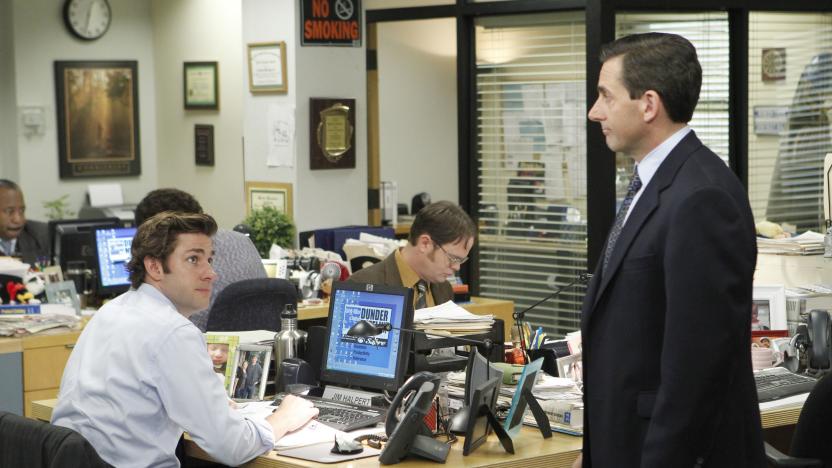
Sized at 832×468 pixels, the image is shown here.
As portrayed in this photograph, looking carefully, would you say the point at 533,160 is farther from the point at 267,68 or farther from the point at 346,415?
the point at 346,415

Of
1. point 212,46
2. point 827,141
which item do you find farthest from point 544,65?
point 212,46

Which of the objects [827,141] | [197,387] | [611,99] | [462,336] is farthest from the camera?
[827,141]

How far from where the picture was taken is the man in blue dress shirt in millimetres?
3107

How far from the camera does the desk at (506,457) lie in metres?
3.12

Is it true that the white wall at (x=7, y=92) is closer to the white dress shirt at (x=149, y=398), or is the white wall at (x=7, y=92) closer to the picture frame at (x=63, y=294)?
the picture frame at (x=63, y=294)

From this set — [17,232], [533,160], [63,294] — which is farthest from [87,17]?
[63,294]

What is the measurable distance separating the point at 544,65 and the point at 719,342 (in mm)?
4773

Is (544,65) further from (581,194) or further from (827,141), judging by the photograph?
(827,141)

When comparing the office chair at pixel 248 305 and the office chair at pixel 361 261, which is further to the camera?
the office chair at pixel 361 261

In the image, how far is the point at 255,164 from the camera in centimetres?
766

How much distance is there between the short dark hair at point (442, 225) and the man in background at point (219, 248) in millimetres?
968

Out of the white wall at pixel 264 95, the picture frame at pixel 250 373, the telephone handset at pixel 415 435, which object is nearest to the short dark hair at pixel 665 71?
the telephone handset at pixel 415 435

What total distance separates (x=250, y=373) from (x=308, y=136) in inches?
146

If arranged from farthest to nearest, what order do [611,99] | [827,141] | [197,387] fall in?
[827,141], [197,387], [611,99]
